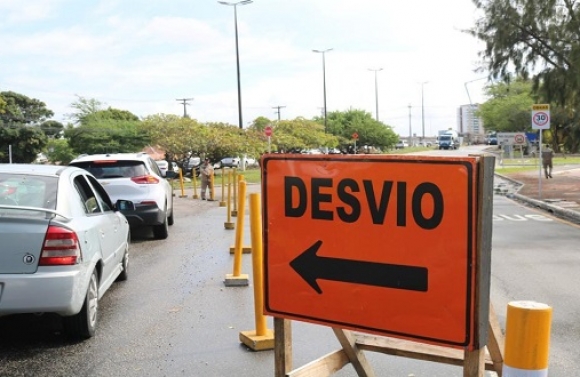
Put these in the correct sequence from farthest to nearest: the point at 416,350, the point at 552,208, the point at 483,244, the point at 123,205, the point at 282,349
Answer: the point at 552,208
the point at 123,205
the point at 416,350
the point at 282,349
the point at 483,244

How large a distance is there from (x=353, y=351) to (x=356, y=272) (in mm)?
941

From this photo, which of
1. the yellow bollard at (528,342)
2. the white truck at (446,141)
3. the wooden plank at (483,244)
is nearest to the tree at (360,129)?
the white truck at (446,141)

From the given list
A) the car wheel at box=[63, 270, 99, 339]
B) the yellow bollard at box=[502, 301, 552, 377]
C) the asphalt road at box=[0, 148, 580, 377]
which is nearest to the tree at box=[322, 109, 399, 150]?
the asphalt road at box=[0, 148, 580, 377]

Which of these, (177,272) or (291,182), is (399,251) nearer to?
(291,182)

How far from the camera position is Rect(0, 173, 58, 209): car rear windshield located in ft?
18.5

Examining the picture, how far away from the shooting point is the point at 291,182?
359cm

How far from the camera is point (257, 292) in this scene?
528 cm

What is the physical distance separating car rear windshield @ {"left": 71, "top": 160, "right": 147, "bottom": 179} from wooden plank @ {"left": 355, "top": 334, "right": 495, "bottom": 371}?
845 cm

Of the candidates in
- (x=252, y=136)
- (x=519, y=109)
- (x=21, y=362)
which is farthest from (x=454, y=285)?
(x=519, y=109)

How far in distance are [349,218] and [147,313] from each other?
12.8 ft

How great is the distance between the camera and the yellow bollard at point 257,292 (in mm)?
5238

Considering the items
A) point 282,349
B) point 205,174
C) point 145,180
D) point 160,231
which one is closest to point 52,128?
point 205,174

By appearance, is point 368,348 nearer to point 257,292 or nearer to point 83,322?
point 257,292

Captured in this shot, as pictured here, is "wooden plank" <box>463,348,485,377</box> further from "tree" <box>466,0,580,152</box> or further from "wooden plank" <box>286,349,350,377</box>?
"tree" <box>466,0,580,152</box>
